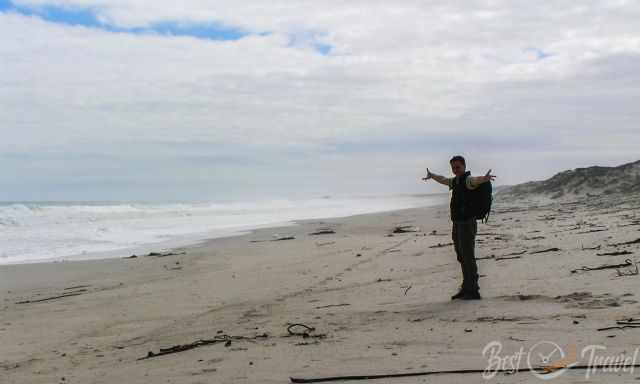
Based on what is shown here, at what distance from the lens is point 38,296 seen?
9672 mm

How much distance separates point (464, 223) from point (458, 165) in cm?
68

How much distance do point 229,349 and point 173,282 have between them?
5.26m

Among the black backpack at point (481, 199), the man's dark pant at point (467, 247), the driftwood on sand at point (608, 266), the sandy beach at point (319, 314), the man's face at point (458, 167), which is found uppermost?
the man's face at point (458, 167)

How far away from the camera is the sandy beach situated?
476 cm

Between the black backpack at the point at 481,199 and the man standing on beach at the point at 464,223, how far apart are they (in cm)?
4

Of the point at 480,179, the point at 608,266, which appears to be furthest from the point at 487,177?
the point at 608,266

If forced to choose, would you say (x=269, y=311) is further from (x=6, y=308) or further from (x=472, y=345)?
(x=6, y=308)

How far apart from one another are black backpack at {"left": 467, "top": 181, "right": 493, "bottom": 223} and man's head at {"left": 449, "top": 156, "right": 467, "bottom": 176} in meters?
0.27

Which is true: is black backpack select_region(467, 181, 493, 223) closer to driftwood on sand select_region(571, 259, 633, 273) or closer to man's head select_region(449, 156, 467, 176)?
man's head select_region(449, 156, 467, 176)

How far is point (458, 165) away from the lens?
7.09 metres

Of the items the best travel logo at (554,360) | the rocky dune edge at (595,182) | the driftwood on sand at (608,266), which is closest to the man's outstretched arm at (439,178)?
the driftwood on sand at (608,266)

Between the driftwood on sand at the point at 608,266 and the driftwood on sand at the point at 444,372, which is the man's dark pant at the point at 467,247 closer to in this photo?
the driftwood on sand at the point at 608,266

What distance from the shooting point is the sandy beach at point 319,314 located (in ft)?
15.6

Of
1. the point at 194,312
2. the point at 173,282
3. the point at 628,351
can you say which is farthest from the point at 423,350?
the point at 173,282
